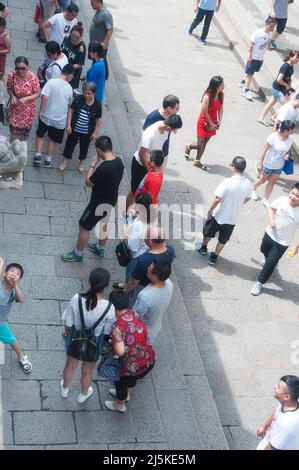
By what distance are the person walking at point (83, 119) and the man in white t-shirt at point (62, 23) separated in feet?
Answer: 7.87

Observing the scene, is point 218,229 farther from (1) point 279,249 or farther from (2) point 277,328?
(2) point 277,328

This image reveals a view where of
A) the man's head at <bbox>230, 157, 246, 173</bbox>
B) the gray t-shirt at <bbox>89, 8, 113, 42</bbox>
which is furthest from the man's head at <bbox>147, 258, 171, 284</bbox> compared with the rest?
the gray t-shirt at <bbox>89, 8, 113, 42</bbox>

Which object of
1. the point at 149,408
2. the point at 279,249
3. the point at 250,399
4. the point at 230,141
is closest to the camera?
the point at 149,408

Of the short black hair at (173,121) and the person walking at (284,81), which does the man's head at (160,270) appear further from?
the person walking at (284,81)

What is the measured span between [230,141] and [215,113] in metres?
1.74

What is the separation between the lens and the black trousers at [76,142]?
28.9 ft

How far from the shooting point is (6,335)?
20.0 ft

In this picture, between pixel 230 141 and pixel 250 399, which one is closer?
pixel 250 399

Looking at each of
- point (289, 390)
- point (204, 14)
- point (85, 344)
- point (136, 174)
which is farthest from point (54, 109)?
point (204, 14)

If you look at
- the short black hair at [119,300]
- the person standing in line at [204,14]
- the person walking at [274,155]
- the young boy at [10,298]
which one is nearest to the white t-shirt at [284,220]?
the person walking at [274,155]

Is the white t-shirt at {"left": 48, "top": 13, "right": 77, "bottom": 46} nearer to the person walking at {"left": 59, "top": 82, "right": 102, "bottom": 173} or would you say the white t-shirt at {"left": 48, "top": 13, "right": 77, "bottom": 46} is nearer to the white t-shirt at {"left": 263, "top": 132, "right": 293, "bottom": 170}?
the person walking at {"left": 59, "top": 82, "right": 102, "bottom": 173}

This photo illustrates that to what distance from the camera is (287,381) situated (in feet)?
17.6

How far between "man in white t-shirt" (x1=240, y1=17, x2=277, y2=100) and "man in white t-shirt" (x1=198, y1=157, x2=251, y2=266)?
5.06m

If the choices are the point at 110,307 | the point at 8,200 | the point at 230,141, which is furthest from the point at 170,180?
the point at 110,307
